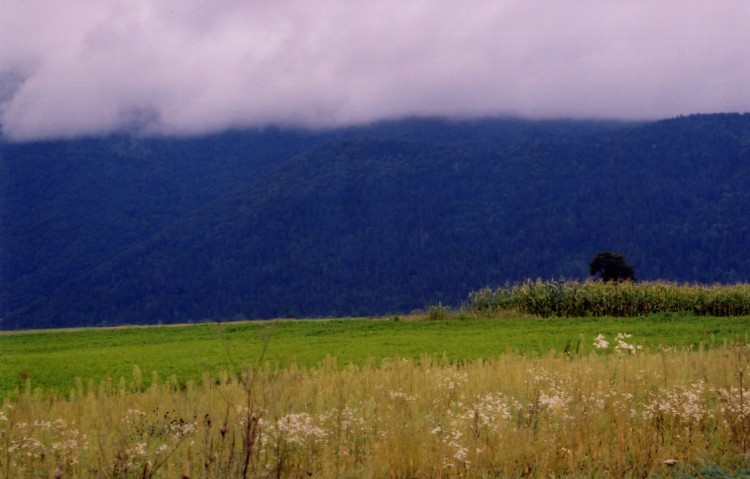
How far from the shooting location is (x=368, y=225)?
6156 inches

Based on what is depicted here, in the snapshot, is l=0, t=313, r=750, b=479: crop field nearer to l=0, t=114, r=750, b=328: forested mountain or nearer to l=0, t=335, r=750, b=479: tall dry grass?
l=0, t=335, r=750, b=479: tall dry grass

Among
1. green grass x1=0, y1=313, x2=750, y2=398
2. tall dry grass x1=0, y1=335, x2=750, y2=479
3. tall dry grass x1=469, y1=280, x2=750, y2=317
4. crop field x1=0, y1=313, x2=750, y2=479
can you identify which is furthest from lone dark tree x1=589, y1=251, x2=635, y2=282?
tall dry grass x1=0, y1=335, x2=750, y2=479

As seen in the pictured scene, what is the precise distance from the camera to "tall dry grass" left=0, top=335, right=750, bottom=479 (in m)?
8.49

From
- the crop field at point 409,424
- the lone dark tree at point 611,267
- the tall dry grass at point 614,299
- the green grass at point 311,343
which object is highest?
the crop field at point 409,424

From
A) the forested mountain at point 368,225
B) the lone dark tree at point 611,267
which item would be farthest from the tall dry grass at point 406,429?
the forested mountain at point 368,225

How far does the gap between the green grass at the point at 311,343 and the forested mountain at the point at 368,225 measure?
9678 centimetres

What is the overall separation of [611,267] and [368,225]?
95316 mm

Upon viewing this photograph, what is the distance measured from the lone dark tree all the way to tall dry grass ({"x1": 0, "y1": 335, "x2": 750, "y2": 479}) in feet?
169

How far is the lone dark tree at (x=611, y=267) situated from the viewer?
62562 mm

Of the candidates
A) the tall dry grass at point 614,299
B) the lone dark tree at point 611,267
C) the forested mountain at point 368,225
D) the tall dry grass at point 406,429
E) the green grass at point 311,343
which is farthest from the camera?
the forested mountain at point 368,225

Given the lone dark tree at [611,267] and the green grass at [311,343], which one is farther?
the lone dark tree at [611,267]

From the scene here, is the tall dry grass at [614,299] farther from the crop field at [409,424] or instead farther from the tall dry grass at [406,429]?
the tall dry grass at [406,429]

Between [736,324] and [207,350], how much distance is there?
17.3 m

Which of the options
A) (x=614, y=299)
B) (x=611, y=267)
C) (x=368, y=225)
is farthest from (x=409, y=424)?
(x=368, y=225)
